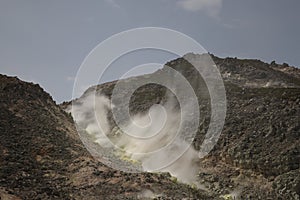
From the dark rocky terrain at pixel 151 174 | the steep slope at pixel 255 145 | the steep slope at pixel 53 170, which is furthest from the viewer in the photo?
the steep slope at pixel 255 145

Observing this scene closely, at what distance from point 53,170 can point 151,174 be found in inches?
277

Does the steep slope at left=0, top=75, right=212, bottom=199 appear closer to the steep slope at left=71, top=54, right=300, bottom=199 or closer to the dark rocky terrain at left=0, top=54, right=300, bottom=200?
the dark rocky terrain at left=0, top=54, right=300, bottom=200

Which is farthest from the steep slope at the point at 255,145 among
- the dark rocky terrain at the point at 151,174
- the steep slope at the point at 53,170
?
the steep slope at the point at 53,170

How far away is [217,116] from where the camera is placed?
44875 millimetres

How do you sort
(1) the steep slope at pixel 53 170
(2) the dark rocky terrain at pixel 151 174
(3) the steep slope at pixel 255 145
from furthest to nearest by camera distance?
(3) the steep slope at pixel 255 145 → (2) the dark rocky terrain at pixel 151 174 → (1) the steep slope at pixel 53 170

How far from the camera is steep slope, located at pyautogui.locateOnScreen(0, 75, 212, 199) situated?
24719 mm

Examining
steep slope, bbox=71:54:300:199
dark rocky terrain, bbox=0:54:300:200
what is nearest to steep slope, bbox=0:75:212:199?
dark rocky terrain, bbox=0:54:300:200

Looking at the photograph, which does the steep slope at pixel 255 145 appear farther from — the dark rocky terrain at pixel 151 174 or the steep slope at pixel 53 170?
the steep slope at pixel 53 170

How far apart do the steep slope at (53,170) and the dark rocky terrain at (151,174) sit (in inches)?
2.0

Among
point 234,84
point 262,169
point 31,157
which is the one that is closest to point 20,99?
point 31,157

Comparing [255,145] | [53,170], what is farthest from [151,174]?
[255,145]

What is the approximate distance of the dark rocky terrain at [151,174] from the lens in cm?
2567

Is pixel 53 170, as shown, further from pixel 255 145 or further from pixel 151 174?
pixel 255 145

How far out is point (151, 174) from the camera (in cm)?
2900
